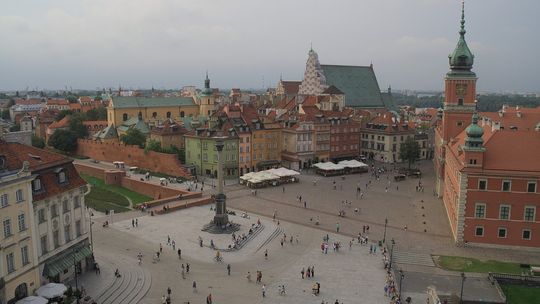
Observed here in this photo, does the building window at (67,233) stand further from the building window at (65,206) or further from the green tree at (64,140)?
the green tree at (64,140)

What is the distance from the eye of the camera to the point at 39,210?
31.8 m

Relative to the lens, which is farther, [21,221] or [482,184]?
[482,184]

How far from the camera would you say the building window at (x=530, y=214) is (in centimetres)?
4228

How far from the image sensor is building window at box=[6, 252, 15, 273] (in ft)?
94.8

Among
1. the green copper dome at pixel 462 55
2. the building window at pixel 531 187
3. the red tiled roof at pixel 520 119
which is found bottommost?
the building window at pixel 531 187

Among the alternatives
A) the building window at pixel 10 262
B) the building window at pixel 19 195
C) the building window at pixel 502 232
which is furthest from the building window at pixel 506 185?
the building window at pixel 10 262

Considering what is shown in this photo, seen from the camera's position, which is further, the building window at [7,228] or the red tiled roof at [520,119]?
the red tiled roof at [520,119]

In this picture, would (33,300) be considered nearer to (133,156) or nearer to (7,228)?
(7,228)

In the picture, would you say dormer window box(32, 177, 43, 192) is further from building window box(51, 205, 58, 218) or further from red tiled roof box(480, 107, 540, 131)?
red tiled roof box(480, 107, 540, 131)

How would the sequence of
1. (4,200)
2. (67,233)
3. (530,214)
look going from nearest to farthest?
(4,200)
(67,233)
(530,214)

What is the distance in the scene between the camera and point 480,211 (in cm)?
4347

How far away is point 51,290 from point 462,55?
5258 centimetres

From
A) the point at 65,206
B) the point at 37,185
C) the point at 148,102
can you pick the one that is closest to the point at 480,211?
the point at 65,206

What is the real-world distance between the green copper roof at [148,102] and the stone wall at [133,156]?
1725 cm
